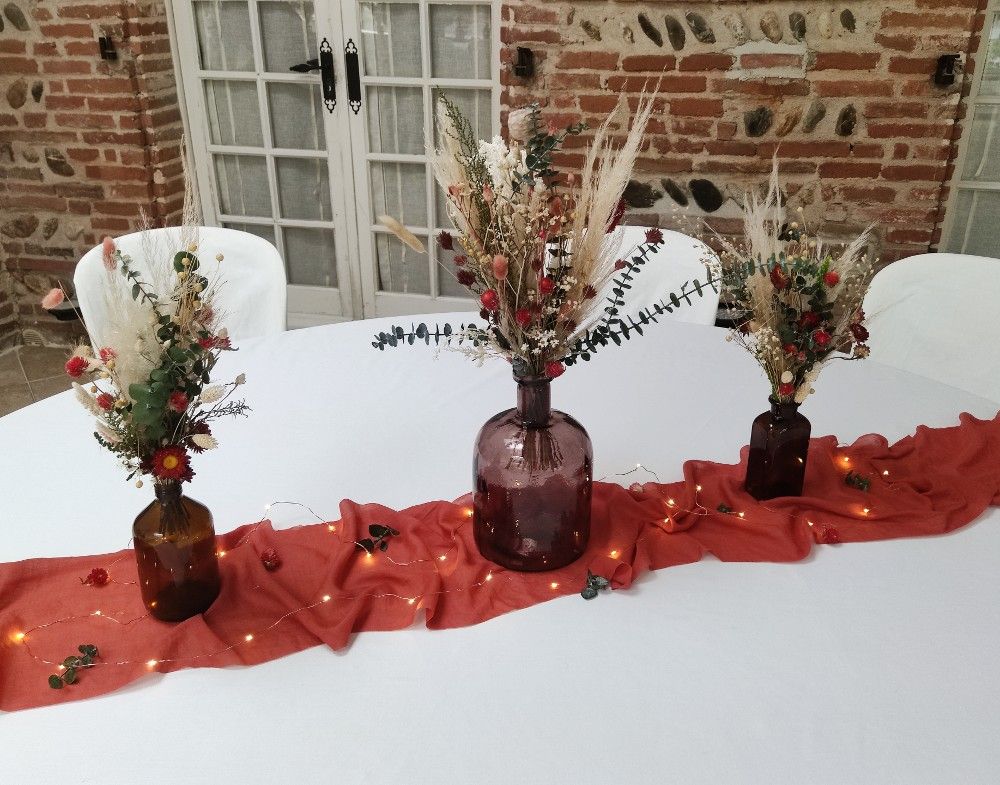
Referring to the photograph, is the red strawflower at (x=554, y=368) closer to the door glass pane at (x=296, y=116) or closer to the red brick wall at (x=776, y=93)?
the red brick wall at (x=776, y=93)

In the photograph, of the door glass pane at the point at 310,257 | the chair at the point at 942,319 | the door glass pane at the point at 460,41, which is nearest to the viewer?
the chair at the point at 942,319

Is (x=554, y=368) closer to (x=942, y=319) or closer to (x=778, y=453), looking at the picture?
(x=778, y=453)

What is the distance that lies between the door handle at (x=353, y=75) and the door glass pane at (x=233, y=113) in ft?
1.44

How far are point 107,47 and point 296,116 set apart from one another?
30.1 inches

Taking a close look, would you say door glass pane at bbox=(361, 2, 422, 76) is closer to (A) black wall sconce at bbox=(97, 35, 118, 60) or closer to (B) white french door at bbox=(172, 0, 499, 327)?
(B) white french door at bbox=(172, 0, 499, 327)

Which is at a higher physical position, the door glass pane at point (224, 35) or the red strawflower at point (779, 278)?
the door glass pane at point (224, 35)

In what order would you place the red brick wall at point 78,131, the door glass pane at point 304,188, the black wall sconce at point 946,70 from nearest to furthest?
the black wall sconce at point 946,70 < the red brick wall at point 78,131 < the door glass pane at point 304,188

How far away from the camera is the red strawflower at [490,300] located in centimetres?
106

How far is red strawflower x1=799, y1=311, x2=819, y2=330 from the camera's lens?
48.7 inches

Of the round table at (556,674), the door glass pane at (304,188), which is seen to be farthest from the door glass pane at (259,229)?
the round table at (556,674)

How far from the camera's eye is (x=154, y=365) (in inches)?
39.8

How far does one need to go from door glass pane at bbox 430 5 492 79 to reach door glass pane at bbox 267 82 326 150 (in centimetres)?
56

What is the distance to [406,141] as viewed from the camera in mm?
3693

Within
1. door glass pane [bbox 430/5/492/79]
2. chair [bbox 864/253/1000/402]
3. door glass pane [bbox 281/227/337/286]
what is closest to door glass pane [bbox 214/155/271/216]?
door glass pane [bbox 281/227/337/286]
